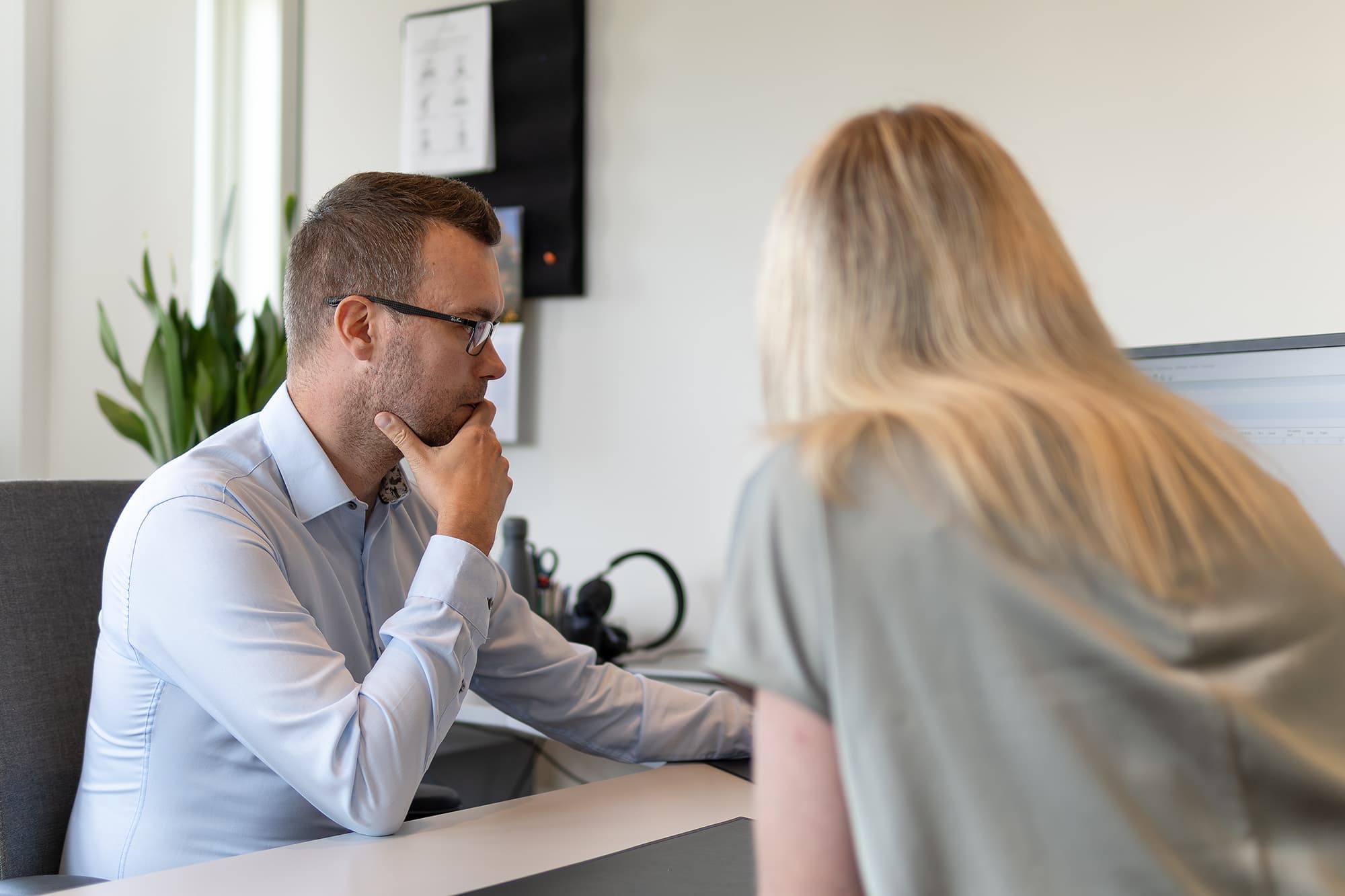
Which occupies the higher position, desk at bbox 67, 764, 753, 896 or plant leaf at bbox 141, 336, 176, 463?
plant leaf at bbox 141, 336, 176, 463

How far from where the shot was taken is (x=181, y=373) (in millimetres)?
2395

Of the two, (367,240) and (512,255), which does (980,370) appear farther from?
(512,255)

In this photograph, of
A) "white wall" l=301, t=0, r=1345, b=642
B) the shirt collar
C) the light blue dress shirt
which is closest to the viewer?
the light blue dress shirt

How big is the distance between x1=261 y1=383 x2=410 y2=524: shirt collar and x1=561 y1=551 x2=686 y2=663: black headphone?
2.90 ft

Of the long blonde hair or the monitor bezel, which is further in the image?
the monitor bezel

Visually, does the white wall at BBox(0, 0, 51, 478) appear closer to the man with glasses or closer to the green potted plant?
the green potted plant

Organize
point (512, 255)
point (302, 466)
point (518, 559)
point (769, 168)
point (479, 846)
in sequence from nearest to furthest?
point (479, 846), point (302, 466), point (518, 559), point (769, 168), point (512, 255)

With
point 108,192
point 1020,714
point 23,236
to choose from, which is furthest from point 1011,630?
point 108,192

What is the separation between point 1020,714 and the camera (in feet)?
1.97

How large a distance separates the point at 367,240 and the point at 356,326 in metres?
0.11

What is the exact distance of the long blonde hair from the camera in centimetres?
61

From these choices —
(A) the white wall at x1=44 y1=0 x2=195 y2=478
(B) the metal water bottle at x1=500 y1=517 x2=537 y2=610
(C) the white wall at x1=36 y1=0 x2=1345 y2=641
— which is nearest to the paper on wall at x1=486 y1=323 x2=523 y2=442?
(C) the white wall at x1=36 y1=0 x2=1345 y2=641

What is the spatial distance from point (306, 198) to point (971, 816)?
2.68 metres

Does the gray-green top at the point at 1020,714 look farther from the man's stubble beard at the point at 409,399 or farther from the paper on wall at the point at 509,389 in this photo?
the paper on wall at the point at 509,389
